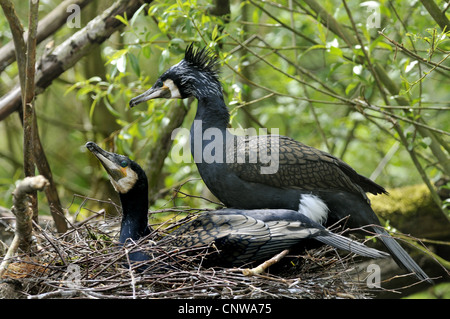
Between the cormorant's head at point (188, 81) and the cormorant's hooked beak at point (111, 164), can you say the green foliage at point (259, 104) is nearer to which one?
the cormorant's head at point (188, 81)

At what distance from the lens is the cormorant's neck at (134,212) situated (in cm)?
371

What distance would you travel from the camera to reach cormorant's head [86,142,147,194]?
11.9ft

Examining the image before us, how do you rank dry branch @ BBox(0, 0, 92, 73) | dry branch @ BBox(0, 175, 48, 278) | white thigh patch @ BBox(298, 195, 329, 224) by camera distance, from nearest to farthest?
1. dry branch @ BBox(0, 175, 48, 278)
2. white thigh patch @ BBox(298, 195, 329, 224)
3. dry branch @ BBox(0, 0, 92, 73)

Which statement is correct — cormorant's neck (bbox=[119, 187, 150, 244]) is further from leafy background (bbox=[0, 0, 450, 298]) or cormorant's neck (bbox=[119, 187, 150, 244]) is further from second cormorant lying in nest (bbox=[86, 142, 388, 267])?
leafy background (bbox=[0, 0, 450, 298])

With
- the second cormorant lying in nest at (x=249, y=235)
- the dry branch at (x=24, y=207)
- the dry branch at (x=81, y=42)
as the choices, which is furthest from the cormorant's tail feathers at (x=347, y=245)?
the dry branch at (x=81, y=42)

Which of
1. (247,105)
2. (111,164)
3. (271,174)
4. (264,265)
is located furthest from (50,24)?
(264,265)

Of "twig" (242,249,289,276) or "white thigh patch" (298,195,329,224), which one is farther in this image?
"white thigh patch" (298,195,329,224)

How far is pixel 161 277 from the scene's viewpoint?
2.96m

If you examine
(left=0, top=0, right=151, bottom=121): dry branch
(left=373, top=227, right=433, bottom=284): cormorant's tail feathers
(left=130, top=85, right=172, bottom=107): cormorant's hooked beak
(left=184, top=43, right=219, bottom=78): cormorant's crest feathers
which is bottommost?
(left=373, top=227, right=433, bottom=284): cormorant's tail feathers

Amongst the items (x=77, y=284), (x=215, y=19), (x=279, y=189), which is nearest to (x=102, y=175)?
(x=215, y=19)

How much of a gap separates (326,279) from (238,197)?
0.87 metres

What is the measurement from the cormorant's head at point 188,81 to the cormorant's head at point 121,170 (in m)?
0.55

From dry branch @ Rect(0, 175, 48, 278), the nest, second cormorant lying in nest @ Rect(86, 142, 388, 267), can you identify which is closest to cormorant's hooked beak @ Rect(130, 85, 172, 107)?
second cormorant lying in nest @ Rect(86, 142, 388, 267)
